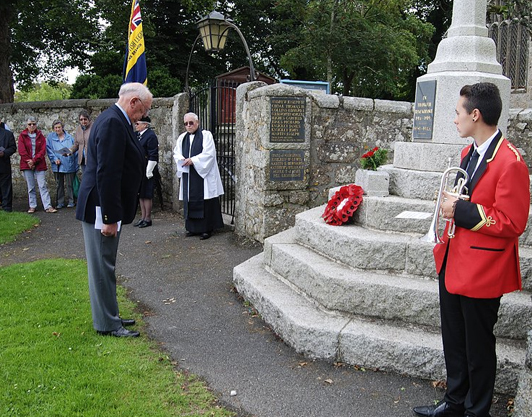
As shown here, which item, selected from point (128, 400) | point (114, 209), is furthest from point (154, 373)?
point (114, 209)

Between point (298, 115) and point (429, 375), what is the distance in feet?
15.8

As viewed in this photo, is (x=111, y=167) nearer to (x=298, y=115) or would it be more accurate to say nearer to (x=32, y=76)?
(x=298, y=115)

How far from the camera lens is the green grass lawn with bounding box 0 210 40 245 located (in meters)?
8.64

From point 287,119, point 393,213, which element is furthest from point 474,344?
point 287,119

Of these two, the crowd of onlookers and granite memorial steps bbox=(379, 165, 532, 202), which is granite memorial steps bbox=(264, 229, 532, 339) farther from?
the crowd of onlookers

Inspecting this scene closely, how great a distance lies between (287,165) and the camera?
769 cm

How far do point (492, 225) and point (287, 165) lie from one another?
A: 510 cm

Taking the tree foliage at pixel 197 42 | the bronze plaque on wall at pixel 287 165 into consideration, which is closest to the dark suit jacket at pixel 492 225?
the bronze plaque on wall at pixel 287 165

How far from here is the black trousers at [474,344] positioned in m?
2.89

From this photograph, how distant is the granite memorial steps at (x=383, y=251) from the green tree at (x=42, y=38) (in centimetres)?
1351

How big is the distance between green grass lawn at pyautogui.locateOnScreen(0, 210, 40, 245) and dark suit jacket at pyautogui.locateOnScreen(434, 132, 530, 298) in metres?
7.64

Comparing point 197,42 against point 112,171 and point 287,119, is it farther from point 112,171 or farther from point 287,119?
point 112,171

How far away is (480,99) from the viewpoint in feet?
9.36

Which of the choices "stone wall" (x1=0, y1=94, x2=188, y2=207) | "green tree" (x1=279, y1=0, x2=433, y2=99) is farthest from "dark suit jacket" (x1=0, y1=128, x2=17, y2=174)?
"green tree" (x1=279, y1=0, x2=433, y2=99)
